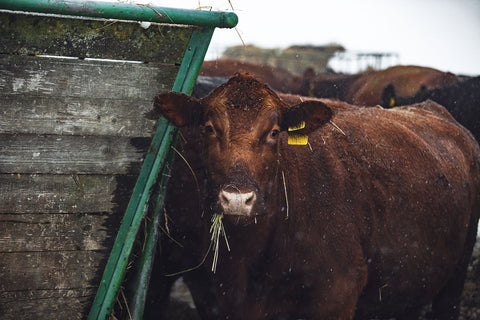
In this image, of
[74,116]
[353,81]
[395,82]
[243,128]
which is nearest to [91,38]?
[74,116]

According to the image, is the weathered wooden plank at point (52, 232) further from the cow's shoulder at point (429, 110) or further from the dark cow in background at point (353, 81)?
the dark cow in background at point (353, 81)

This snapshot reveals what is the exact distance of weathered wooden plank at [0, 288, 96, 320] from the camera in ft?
7.59

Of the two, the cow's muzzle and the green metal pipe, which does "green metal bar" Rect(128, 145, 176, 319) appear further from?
the green metal pipe

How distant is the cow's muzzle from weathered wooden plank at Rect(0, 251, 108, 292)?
69cm

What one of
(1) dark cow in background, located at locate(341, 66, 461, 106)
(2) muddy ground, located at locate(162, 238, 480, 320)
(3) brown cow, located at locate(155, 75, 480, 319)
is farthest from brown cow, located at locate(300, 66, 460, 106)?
(3) brown cow, located at locate(155, 75, 480, 319)

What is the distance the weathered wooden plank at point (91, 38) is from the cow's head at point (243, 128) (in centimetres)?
24

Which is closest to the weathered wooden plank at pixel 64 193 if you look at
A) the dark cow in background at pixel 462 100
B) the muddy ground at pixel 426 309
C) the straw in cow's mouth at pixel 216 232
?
the straw in cow's mouth at pixel 216 232

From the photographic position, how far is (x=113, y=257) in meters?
2.40

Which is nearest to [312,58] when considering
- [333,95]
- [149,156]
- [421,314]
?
[333,95]

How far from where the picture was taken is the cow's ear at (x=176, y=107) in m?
2.32

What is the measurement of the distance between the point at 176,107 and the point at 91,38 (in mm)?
526

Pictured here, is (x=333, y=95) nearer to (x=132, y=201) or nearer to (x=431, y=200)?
(x=431, y=200)

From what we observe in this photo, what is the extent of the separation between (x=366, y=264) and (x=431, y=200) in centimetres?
91

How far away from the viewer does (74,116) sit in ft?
7.32
